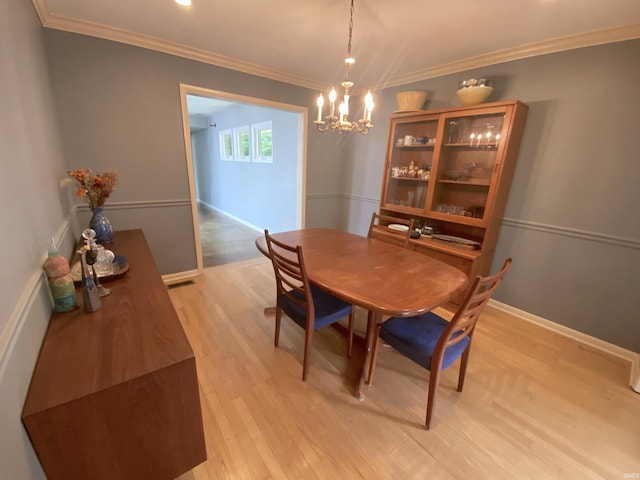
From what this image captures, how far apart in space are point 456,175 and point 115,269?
297cm

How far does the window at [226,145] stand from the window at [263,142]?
1.10 meters

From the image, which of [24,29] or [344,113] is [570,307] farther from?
[24,29]

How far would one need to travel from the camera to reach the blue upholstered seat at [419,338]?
55.6 inches

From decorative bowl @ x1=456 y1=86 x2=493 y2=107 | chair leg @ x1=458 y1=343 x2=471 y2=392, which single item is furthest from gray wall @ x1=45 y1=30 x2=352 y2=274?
chair leg @ x1=458 y1=343 x2=471 y2=392

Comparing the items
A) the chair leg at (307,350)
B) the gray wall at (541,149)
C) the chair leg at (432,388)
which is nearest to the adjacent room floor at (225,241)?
the gray wall at (541,149)

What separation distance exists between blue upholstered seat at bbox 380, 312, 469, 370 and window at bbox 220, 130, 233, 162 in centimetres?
550

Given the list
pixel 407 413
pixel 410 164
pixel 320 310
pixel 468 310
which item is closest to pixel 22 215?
pixel 320 310

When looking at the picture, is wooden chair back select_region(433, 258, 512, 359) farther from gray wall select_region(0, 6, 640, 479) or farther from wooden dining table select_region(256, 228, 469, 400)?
gray wall select_region(0, 6, 640, 479)

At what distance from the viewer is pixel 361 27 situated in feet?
6.48

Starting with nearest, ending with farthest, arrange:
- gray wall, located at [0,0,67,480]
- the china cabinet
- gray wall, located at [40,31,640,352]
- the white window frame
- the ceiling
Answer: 1. gray wall, located at [0,0,67,480]
2. the ceiling
3. gray wall, located at [40,31,640,352]
4. the china cabinet
5. the white window frame

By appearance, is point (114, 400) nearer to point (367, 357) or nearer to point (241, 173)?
point (367, 357)

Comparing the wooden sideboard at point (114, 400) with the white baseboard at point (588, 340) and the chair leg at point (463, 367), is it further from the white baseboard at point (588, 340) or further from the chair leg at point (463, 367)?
the white baseboard at point (588, 340)

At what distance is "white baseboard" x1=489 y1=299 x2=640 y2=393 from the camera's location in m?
1.85

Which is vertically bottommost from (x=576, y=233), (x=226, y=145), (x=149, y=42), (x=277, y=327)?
(x=277, y=327)
